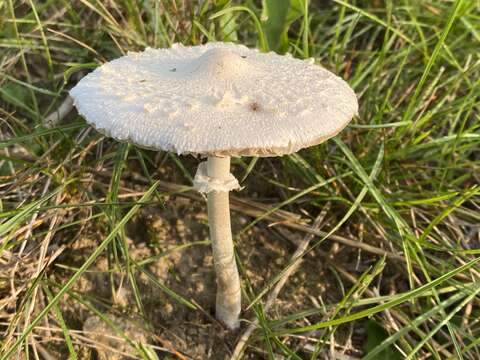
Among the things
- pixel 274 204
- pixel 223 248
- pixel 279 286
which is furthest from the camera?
pixel 274 204

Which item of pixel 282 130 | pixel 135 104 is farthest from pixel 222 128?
pixel 135 104

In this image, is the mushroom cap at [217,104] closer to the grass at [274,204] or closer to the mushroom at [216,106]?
the mushroom at [216,106]

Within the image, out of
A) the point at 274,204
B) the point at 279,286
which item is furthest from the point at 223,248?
the point at 274,204

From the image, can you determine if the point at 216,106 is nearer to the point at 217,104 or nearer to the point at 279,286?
the point at 217,104

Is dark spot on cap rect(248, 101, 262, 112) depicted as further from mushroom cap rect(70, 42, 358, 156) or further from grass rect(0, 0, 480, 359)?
grass rect(0, 0, 480, 359)

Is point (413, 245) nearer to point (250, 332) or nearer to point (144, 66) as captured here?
point (250, 332)

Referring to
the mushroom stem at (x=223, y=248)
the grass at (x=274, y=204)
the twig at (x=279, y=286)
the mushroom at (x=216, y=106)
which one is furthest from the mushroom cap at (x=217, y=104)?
the twig at (x=279, y=286)
